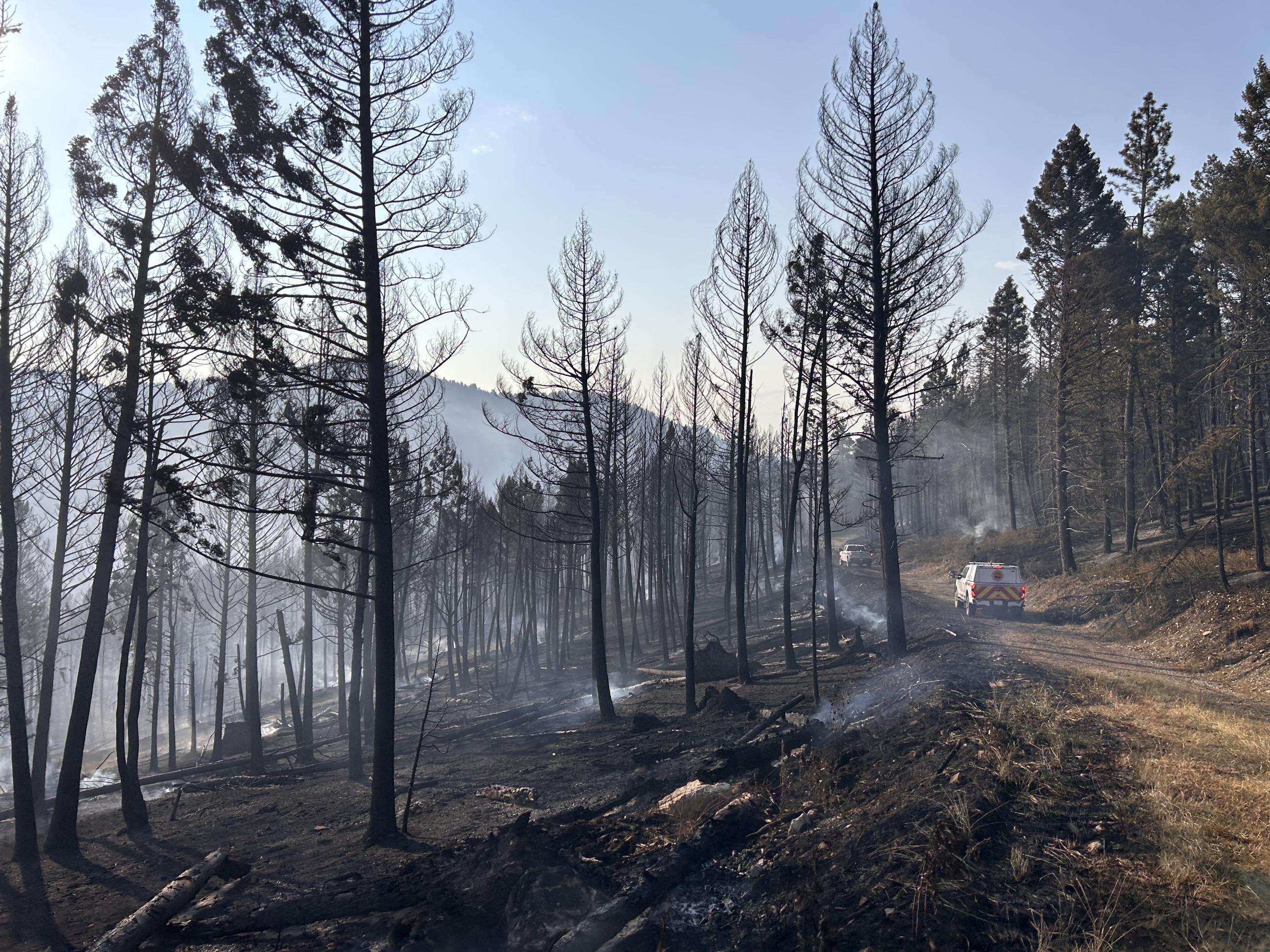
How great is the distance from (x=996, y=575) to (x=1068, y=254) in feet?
45.0

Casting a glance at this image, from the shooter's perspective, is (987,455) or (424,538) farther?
(987,455)

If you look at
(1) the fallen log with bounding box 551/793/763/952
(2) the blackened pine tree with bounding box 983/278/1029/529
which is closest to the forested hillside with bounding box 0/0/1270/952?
(1) the fallen log with bounding box 551/793/763/952

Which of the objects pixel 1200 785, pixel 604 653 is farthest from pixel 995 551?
pixel 1200 785

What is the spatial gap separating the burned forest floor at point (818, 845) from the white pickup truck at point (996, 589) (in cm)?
1115

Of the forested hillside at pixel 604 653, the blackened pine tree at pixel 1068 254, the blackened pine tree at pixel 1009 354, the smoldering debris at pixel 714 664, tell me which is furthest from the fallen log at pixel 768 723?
the blackened pine tree at pixel 1009 354

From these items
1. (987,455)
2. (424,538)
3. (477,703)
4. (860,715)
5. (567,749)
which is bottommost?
(477,703)

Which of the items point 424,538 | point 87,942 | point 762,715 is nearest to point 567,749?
point 762,715

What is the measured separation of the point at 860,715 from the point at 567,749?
770 cm

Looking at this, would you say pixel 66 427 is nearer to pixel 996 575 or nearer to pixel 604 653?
pixel 604 653

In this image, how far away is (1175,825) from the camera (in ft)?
20.6

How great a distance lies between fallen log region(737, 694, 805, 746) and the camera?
533 inches

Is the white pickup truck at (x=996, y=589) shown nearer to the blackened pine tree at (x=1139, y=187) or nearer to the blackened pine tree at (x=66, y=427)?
the blackened pine tree at (x=1139, y=187)

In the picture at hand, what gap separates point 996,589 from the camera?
2723 cm

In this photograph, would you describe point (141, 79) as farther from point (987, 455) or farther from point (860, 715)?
point (987, 455)
